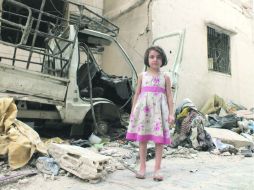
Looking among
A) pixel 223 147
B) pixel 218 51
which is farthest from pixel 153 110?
pixel 218 51

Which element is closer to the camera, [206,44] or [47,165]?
[47,165]

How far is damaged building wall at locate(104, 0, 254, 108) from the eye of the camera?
384 inches

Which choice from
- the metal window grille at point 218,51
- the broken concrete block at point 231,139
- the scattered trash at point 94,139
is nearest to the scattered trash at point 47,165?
the scattered trash at point 94,139

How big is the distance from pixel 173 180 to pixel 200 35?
25.7 feet

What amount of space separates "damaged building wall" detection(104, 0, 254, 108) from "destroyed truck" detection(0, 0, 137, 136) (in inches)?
109

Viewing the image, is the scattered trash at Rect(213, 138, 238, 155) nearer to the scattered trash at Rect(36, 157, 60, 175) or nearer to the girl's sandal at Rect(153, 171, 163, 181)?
the girl's sandal at Rect(153, 171, 163, 181)

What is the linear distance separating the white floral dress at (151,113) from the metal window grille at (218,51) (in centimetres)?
796

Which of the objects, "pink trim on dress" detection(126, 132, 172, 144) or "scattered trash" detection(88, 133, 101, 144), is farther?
"scattered trash" detection(88, 133, 101, 144)

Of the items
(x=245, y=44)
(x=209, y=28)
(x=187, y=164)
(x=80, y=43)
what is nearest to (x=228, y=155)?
(x=187, y=164)

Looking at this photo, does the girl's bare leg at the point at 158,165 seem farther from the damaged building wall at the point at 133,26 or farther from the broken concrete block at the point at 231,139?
the damaged building wall at the point at 133,26

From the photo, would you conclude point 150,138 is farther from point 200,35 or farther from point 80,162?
point 200,35

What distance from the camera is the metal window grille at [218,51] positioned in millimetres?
11718

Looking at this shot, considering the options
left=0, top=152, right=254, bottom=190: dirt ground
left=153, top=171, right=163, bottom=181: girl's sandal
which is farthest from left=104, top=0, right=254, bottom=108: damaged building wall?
left=153, top=171, right=163, bottom=181: girl's sandal

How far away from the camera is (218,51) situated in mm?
12141
